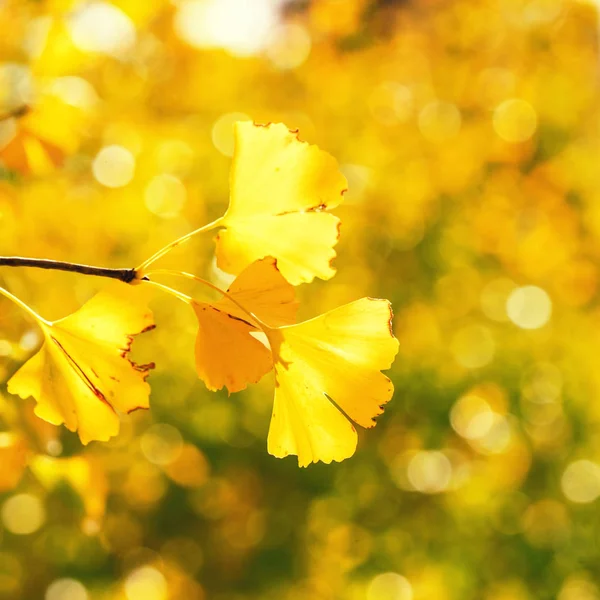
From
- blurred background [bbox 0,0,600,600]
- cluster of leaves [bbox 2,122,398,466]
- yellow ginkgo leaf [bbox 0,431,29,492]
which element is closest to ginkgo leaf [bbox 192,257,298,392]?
cluster of leaves [bbox 2,122,398,466]

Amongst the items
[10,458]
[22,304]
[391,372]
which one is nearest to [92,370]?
[22,304]

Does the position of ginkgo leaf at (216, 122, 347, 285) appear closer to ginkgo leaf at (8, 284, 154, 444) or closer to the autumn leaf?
ginkgo leaf at (8, 284, 154, 444)

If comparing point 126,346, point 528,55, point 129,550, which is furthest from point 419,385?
point 528,55

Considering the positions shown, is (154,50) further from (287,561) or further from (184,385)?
(287,561)

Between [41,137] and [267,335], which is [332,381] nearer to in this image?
[267,335]

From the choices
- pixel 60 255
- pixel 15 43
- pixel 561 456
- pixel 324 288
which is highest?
pixel 15 43

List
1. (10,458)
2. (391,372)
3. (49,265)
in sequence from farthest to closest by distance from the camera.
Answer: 1. (391,372)
2. (10,458)
3. (49,265)

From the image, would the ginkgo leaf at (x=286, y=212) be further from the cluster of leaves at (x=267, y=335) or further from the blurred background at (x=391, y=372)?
the blurred background at (x=391, y=372)
